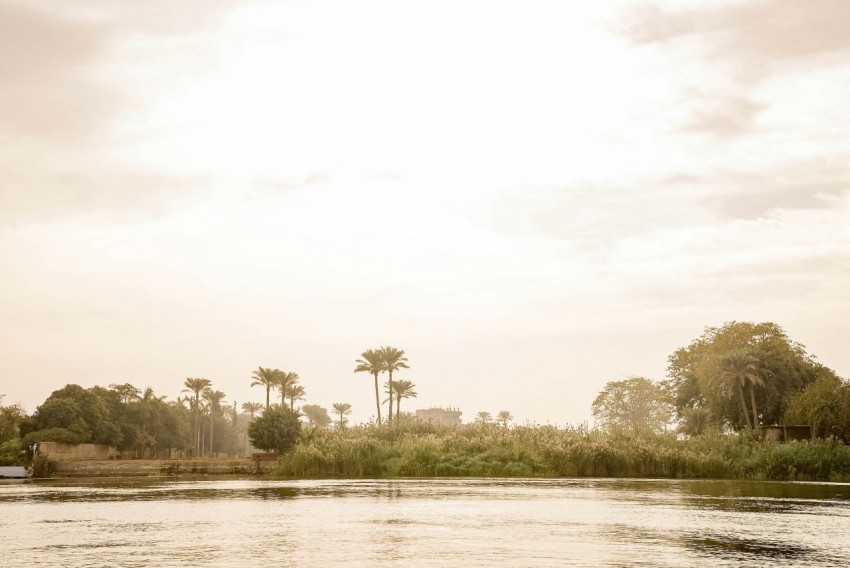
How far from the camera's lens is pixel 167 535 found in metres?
16.9

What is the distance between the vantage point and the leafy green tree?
2232 inches

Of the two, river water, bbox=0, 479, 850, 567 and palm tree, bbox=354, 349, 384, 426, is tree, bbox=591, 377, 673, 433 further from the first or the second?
river water, bbox=0, 479, 850, 567

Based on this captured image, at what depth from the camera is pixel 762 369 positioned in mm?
71562

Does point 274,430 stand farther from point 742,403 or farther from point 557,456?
point 742,403

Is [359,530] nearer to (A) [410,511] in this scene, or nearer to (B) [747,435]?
(A) [410,511]

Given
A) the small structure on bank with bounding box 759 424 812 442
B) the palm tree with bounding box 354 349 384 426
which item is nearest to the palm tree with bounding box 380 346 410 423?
the palm tree with bounding box 354 349 384 426

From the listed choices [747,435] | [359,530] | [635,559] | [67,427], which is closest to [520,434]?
[747,435]

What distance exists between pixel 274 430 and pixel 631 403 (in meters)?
66.4

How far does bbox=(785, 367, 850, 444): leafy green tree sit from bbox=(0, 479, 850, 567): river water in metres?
29.4

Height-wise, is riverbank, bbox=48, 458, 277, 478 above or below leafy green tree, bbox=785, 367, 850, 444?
below

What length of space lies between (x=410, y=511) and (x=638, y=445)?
23.4m

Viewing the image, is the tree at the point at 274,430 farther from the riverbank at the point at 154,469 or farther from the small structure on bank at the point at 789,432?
the small structure on bank at the point at 789,432

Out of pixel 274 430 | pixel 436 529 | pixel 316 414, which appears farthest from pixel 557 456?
pixel 316 414

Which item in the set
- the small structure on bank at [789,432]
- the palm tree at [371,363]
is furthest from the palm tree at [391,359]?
the small structure on bank at [789,432]
